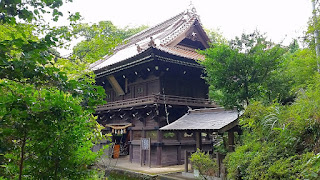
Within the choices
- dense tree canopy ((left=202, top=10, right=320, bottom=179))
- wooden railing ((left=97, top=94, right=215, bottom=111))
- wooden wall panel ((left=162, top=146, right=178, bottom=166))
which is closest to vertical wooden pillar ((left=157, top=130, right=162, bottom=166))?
wooden wall panel ((left=162, top=146, right=178, bottom=166))

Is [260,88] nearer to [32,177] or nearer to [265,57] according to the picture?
[265,57]

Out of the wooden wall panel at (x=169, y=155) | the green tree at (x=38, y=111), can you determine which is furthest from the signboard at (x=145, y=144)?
the green tree at (x=38, y=111)

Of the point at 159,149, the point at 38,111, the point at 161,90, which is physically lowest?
the point at 159,149

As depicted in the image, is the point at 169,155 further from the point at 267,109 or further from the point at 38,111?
the point at 38,111

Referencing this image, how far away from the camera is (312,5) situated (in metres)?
10.3

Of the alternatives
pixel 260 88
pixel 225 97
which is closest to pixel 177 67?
pixel 225 97

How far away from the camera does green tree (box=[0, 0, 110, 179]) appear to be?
2.62 m

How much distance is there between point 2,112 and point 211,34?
34392 mm

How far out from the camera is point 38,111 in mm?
2814

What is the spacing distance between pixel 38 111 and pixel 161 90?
38.9 ft

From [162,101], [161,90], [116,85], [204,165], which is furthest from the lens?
[116,85]

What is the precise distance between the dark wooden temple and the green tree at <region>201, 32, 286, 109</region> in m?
4.26

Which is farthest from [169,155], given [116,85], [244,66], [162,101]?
[244,66]

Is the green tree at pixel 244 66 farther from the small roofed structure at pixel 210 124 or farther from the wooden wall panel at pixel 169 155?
the wooden wall panel at pixel 169 155
